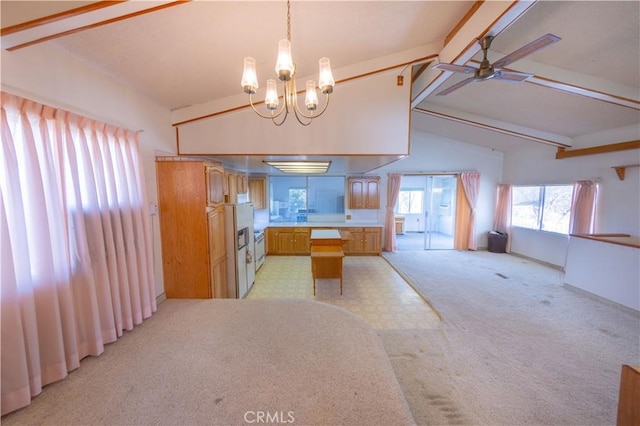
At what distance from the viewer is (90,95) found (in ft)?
6.26

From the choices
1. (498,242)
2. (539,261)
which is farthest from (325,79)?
(498,242)

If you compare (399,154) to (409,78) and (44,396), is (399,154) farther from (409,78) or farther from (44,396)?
(44,396)

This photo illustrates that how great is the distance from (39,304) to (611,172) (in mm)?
7662

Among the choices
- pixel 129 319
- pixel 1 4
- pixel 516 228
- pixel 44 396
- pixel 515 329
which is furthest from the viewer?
pixel 516 228

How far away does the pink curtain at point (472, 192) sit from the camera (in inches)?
262

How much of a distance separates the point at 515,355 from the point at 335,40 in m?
3.81

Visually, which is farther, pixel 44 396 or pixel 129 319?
pixel 129 319

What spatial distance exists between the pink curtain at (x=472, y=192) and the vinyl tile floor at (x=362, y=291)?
9.63ft

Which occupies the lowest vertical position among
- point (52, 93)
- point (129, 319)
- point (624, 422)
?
point (624, 422)

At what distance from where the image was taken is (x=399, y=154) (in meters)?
3.21

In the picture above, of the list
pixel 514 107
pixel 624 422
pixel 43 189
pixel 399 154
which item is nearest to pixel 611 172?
pixel 514 107

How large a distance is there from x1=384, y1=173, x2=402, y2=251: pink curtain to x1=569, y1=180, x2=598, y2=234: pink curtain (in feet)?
11.6

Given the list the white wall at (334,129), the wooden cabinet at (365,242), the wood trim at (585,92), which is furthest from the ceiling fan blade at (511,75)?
the wooden cabinet at (365,242)

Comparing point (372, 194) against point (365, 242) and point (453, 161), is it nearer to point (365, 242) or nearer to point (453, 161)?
point (365, 242)
